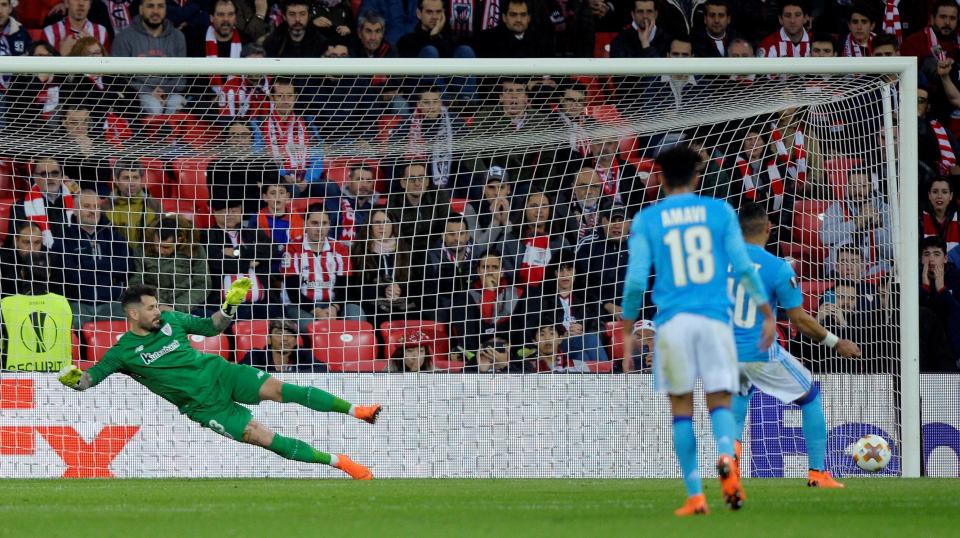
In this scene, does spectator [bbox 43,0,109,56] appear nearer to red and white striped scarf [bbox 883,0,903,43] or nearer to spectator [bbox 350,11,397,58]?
spectator [bbox 350,11,397,58]

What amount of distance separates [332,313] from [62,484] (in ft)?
9.92

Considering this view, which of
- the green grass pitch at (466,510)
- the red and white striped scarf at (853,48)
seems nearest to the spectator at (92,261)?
the green grass pitch at (466,510)

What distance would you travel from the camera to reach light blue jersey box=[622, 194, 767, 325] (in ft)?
21.3

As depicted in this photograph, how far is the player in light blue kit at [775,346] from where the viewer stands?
28.3ft

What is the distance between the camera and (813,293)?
12.2 metres

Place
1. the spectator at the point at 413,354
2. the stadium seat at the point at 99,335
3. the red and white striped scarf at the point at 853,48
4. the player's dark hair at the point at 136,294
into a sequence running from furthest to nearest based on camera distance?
the red and white striped scarf at the point at 853,48 → the stadium seat at the point at 99,335 → the spectator at the point at 413,354 → the player's dark hair at the point at 136,294

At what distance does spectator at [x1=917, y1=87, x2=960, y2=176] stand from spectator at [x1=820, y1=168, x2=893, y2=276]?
2986mm

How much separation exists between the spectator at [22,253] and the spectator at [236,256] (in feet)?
4.70

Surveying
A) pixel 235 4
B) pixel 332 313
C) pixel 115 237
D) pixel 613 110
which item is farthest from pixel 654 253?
pixel 235 4

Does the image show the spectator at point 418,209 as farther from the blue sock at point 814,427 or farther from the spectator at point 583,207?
the blue sock at point 814,427

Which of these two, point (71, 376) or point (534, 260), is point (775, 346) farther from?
point (71, 376)

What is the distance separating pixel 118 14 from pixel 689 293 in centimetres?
988

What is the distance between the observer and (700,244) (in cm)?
652

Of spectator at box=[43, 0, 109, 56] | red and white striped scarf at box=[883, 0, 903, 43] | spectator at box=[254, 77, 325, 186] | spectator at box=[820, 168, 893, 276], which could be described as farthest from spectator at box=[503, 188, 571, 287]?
red and white striped scarf at box=[883, 0, 903, 43]
